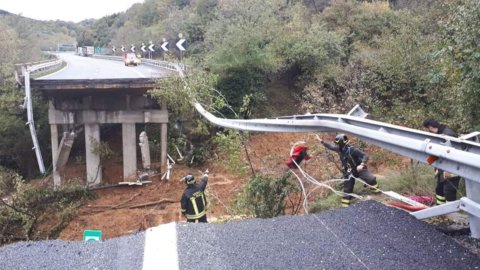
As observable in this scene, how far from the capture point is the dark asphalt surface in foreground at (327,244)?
3967 millimetres

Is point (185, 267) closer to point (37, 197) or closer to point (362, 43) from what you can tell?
point (37, 197)

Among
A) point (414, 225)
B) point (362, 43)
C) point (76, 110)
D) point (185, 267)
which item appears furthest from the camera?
point (362, 43)

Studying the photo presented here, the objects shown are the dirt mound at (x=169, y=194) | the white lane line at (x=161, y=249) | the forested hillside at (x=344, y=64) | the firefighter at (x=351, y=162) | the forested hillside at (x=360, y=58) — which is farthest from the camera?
the dirt mound at (x=169, y=194)

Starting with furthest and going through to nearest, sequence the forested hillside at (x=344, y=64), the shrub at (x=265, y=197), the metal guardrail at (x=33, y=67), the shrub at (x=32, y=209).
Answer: the metal guardrail at (x=33, y=67) < the shrub at (x=32, y=209) < the forested hillside at (x=344, y=64) < the shrub at (x=265, y=197)

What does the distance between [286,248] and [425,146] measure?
190 centimetres

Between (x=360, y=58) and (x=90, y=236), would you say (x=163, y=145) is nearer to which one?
(x=360, y=58)

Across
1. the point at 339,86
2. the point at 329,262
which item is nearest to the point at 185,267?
the point at 329,262

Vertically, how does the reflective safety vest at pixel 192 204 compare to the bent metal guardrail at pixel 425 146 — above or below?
below

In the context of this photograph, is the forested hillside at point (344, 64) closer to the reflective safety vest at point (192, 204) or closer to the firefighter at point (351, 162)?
the firefighter at point (351, 162)

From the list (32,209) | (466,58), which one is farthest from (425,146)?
(32,209)

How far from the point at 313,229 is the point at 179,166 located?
15953 millimetres

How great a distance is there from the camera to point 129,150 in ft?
66.0

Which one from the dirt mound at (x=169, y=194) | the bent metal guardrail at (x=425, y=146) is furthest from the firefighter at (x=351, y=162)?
the dirt mound at (x=169, y=194)

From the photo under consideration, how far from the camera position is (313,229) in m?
4.93
